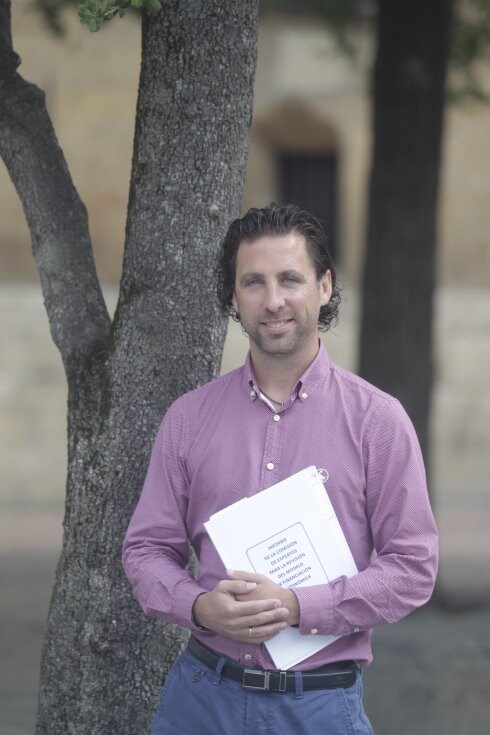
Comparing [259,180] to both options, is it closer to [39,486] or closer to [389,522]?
[39,486]

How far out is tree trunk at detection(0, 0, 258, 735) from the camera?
13.4 feet

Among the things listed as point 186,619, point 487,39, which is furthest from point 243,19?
point 487,39

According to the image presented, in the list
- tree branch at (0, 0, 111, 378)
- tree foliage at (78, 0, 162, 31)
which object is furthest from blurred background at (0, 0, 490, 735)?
tree foliage at (78, 0, 162, 31)

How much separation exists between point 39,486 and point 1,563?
308cm

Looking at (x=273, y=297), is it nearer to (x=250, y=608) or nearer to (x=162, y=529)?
(x=162, y=529)

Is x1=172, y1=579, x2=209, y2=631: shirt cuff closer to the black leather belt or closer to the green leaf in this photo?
the black leather belt

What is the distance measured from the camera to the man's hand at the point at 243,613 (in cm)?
284

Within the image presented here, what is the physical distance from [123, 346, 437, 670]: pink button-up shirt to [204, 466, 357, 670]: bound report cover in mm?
37

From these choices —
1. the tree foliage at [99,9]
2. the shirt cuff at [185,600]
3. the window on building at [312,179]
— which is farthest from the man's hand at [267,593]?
the window on building at [312,179]

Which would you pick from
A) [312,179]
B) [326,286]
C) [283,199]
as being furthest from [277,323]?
[312,179]

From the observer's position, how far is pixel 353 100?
1487 centimetres

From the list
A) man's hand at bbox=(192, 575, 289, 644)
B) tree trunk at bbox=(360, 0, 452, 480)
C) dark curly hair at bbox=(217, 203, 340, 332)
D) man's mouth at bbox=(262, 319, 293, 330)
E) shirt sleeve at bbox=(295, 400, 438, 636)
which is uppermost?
tree trunk at bbox=(360, 0, 452, 480)

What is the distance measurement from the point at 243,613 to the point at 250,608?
0.07 ft

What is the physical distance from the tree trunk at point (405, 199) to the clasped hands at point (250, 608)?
244 inches
